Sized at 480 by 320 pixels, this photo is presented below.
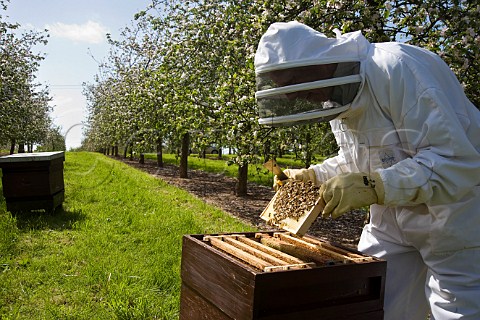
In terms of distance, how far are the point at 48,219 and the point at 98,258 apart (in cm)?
224

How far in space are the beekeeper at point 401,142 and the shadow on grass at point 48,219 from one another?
194 inches

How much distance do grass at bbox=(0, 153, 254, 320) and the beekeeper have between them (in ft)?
6.32

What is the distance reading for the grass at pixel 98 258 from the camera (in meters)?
3.43

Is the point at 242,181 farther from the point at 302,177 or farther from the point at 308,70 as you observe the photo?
the point at 308,70

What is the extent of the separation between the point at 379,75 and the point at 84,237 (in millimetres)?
4712

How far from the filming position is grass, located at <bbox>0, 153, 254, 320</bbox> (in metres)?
3.43

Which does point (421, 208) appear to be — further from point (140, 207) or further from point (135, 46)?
point (135, 46)

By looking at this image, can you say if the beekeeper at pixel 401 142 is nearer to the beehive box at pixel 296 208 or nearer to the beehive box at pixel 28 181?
the beehive box at pixel 296 208

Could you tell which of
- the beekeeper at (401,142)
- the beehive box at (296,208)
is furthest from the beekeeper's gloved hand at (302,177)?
the beekeeper at (401,142)

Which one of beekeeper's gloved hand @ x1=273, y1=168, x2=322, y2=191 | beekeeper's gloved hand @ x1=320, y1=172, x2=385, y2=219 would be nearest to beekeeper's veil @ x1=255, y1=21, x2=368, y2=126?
beekeeper's gloved hand @ x1=320, y1=172, x2=385, y2=219

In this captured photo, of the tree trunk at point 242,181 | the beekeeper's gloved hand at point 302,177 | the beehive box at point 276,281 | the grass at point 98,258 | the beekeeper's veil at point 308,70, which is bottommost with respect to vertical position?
the grass at point 98,258

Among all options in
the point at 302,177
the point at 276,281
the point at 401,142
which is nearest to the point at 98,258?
the point at 302,177

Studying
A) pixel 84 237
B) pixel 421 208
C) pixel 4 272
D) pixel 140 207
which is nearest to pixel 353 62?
pixel 421 208

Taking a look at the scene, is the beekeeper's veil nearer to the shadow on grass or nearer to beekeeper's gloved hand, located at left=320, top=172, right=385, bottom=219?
beekeeper's gloved hand, located at left=320, top=172, right=385, bottom=219
